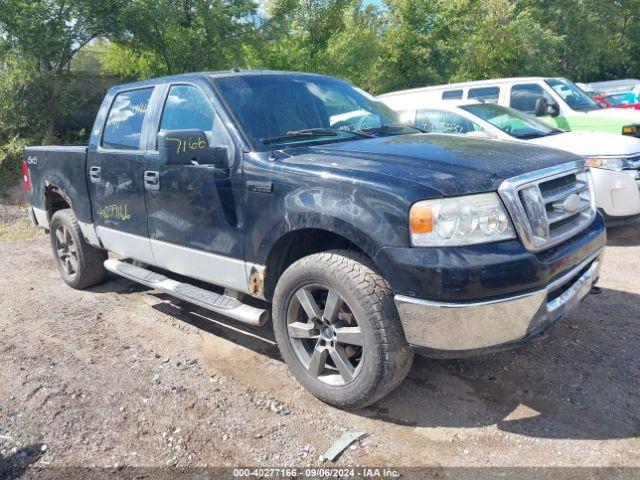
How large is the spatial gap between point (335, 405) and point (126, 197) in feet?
8.11

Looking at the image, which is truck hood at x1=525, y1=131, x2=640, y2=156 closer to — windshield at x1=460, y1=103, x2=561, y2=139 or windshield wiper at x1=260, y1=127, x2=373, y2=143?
windshield at x1=460, y1=103, x2=561, y2=139

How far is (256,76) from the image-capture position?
416 centimetres

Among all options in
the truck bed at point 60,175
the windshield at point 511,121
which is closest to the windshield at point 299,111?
the truck bed at point 60,175

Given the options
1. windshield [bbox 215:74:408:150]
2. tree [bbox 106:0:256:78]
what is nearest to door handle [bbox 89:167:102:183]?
windshield [bbox 215:74:408:150]

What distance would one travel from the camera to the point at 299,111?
3.96 metres

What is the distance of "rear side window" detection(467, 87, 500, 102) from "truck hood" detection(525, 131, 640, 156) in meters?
2.99

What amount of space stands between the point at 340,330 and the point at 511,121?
18.3ft

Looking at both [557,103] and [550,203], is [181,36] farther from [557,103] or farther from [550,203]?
[550,203]

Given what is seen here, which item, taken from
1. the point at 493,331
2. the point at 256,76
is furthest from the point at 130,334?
the point at 493,331

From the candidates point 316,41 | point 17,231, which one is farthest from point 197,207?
point 316,41

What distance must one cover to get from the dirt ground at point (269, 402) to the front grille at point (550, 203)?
990 millimetres

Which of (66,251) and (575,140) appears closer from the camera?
(66,251)

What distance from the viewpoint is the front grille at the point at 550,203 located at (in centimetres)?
284

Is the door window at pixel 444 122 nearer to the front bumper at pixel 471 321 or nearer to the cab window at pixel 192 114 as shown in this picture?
the cab window at pixel 192 114
